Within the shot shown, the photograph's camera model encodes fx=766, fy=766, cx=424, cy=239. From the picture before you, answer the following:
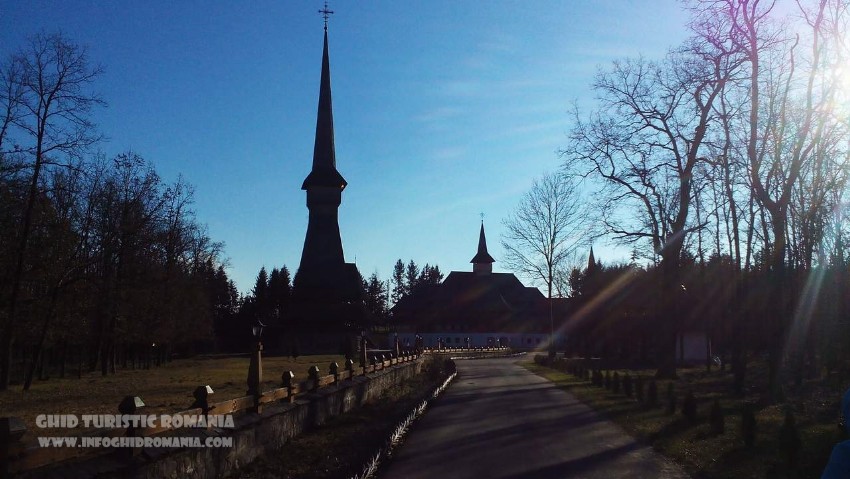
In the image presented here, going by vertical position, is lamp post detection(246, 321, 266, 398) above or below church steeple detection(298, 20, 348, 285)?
below

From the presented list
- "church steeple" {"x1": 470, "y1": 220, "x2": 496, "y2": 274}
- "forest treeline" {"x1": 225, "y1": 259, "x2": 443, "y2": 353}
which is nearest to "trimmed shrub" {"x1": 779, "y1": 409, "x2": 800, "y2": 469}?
"forest treeline" {"x1": 225, "y1": 259, "x2": 443, "y2": 353}

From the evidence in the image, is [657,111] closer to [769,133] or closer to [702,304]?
[769,133]

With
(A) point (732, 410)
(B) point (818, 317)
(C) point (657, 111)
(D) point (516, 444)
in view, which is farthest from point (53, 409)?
(B) point (818, 317)

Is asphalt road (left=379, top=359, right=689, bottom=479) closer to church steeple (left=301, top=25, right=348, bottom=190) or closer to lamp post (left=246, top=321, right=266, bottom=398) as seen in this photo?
lamp post (left=246, top=321, right=266, bottom=398)

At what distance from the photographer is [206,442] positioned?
9.48 meters

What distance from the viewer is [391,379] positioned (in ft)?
93.8

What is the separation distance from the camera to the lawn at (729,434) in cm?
1167

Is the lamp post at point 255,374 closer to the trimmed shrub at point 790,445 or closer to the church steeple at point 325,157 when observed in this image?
the trimmed shrub at point 790,445

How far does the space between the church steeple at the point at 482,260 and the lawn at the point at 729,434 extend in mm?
92111

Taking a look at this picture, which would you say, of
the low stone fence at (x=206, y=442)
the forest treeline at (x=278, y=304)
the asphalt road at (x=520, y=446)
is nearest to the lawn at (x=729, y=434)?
the asphalt road at (x=520, y=446)

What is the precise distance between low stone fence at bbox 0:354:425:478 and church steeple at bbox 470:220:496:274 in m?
101

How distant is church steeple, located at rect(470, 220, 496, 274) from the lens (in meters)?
120

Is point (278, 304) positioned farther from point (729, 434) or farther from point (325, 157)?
point (729, 434)

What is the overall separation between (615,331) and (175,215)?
106 ft
